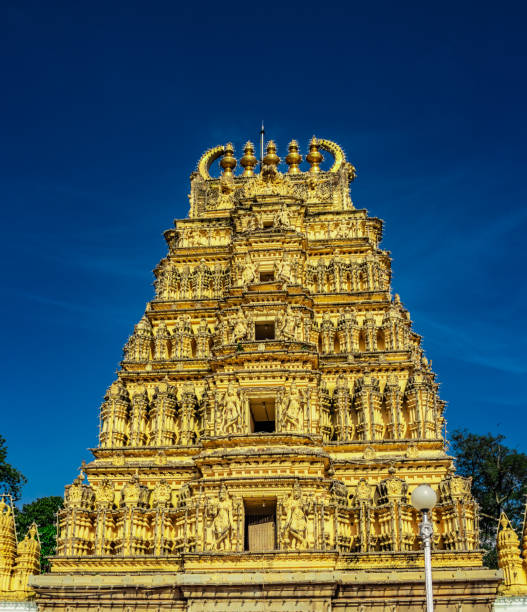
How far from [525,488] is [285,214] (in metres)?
25.5

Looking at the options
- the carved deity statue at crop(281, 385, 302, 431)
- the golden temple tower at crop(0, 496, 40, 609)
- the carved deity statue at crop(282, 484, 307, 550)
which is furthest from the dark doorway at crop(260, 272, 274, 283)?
the golden temple tower at crop(0, 496, 40, 609)

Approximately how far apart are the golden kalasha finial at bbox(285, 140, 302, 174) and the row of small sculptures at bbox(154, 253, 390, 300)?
388 inches

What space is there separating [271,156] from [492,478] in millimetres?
26703

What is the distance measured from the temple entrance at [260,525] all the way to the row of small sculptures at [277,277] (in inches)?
425

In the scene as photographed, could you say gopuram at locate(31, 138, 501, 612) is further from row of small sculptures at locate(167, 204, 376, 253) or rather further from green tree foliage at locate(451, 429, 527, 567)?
green tree foliage at locate(451, 429, 527, 567)

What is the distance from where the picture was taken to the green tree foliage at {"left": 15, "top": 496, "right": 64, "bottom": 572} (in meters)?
42.6

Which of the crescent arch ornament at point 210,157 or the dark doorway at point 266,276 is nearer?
the dark doorway at point 266,276

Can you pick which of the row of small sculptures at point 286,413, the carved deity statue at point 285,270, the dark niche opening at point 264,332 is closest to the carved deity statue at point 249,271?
the carved deity statue at point 285,270

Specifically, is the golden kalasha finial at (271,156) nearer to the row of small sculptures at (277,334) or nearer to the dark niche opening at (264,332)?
the row of small sculptures at (277,334)

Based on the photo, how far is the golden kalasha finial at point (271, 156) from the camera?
136 ft

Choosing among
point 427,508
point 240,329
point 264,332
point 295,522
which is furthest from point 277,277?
point 427,508

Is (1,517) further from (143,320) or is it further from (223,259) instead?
(223,259)

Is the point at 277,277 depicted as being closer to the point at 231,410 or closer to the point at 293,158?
the point at 231,410

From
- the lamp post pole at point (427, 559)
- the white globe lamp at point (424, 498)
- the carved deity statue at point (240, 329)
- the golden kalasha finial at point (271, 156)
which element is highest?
the golden kalasha finial at point (271, 156)
